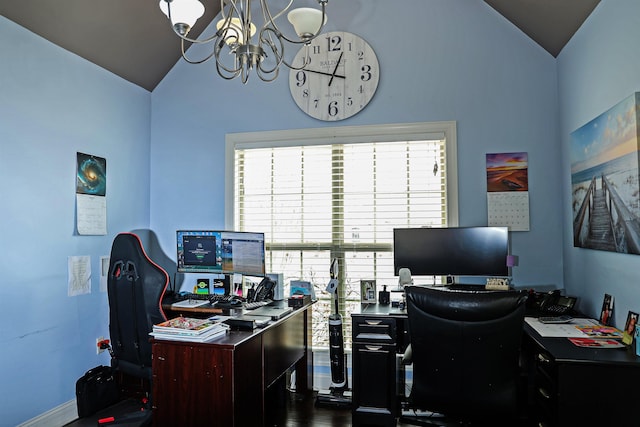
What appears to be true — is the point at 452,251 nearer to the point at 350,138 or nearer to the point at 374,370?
the point at 374,370

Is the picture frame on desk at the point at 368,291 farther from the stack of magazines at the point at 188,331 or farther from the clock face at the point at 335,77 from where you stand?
the clock face at the point at 335,77

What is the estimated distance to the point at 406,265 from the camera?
313cm

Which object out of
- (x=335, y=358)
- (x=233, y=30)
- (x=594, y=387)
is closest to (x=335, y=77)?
(x=233, y=30)

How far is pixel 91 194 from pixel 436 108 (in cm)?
267

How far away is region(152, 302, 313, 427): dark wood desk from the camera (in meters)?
2.26

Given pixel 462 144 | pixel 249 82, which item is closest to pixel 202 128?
pixel 249 82

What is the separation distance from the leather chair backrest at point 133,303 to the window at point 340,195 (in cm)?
117

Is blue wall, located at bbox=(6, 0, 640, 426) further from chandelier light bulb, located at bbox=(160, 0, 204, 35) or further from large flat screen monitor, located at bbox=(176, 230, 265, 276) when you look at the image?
chandelier light bulb, located at bbox=(160, 0, 204, 35)

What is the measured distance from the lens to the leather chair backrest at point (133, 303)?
98.9 inches

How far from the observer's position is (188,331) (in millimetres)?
2328

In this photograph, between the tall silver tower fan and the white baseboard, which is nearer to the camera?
the white baseboard

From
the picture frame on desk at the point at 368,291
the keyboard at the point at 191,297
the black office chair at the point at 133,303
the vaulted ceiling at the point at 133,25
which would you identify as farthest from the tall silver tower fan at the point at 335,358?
the vaulted ceiling at the point at 133,25

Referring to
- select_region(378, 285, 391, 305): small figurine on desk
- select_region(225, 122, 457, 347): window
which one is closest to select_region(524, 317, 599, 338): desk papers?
select_region(378, 285, 391, 305): small figurine on desk

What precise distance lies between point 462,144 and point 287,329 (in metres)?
1.87
